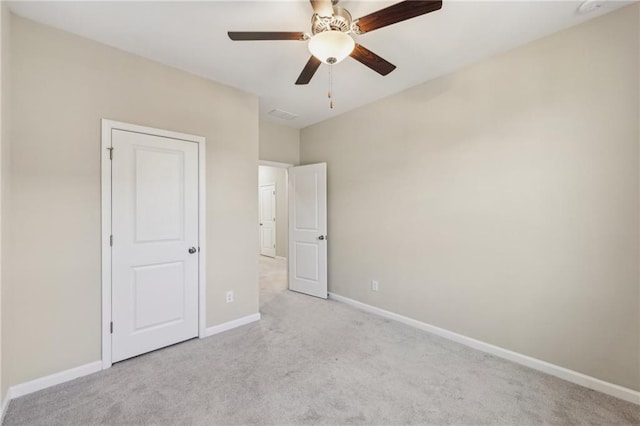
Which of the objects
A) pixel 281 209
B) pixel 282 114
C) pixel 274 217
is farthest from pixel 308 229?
pixel 274 217

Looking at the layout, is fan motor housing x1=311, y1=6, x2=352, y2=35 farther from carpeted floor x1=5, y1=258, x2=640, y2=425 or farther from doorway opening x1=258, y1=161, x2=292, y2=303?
doorway opening x1=258, y1=161, x2=292, y2=303

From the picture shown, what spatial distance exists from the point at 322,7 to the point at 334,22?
103 mm

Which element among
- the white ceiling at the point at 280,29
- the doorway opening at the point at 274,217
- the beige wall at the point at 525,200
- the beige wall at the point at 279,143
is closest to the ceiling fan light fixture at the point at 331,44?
the white ceiling at the point at 280,29

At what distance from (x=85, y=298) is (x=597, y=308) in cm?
392

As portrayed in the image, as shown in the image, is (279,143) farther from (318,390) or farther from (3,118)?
(318,390)

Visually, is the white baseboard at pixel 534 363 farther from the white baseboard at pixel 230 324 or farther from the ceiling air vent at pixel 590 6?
the ceiling air vent at pixel 590 6

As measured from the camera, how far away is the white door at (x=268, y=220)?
755 cm

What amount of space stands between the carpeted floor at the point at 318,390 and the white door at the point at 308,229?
144cm

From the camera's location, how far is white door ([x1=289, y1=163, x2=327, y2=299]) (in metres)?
4.12

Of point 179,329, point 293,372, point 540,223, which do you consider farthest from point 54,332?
point 540,223

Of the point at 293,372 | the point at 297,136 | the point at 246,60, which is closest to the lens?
the point at 293,372

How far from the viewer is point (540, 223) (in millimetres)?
2273

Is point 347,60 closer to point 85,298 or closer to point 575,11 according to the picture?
point 575,11

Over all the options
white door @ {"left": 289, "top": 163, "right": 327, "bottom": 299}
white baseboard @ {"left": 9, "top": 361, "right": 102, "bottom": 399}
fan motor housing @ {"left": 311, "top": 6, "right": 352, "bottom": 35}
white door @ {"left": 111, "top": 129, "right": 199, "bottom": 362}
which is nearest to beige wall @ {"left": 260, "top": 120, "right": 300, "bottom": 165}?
white door @ {"left": 289, "top": 163, "right": 327, "bottom": 299}
